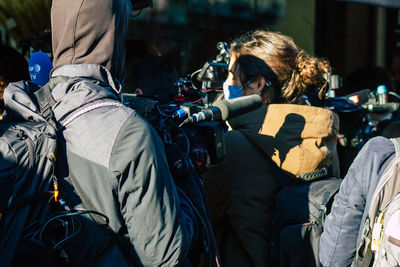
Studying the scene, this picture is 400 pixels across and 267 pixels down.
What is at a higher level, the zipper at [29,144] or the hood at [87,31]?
the hood at [87,31]

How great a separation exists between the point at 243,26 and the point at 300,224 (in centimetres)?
397

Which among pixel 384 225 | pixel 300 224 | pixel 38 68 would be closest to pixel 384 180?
pixel 384 225

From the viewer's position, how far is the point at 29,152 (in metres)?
1.33

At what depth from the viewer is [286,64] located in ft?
7.23

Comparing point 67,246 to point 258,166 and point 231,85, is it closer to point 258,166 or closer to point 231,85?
point 258,166

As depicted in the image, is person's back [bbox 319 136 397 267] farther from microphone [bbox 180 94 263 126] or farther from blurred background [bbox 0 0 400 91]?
blurred background [bbox 0 0 400 91]

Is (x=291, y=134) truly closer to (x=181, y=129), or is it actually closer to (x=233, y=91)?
(x=233, y=91)

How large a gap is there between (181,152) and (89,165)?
0.33 meters

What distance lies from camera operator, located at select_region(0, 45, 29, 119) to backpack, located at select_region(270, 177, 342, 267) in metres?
1.61

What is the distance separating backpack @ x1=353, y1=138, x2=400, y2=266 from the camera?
4.68ft

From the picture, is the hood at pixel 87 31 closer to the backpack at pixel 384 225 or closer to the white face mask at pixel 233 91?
the white face mask at pixel 233 91

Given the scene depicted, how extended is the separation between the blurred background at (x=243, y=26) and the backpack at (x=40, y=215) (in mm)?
2968

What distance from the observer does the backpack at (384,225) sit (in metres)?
1.43

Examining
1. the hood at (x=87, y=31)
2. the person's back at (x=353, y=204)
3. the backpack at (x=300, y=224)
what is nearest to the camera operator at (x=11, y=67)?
the hood at (x=87, y=31)
